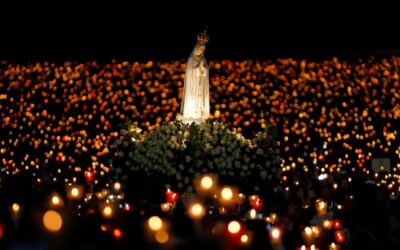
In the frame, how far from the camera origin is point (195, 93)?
15.8m

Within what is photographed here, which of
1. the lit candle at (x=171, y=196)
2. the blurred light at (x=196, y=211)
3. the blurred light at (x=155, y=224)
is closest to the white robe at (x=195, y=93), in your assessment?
the lit candle at (x=171, y=196)

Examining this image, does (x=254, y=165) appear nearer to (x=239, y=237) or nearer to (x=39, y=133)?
(x=239, y=237)

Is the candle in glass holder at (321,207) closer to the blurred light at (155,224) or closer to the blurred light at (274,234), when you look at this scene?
the blurred light at (274,234)

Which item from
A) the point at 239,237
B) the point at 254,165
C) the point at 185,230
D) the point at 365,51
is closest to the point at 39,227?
the point at 185,230

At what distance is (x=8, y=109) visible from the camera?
32781 millimetres

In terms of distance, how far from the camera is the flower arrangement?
1346 cm

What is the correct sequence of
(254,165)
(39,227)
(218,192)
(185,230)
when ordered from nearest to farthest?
(39,227), (185,230), (218,192), (254,165)

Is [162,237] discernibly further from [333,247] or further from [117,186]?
[117,186]

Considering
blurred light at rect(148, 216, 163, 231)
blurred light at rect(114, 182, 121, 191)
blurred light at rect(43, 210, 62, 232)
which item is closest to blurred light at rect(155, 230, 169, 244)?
blurred light at rect(148, 216, 163, 231)

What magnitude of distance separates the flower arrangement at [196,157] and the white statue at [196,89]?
1497 millimetres

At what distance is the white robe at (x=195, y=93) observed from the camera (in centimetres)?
1572

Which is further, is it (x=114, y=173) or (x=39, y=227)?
(x=114, y=173)

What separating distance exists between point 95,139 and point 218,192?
2079 cm

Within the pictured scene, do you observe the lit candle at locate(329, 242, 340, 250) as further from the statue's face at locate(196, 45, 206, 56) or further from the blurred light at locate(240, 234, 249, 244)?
the statue's face at locate(196, 45, 206, 56)
